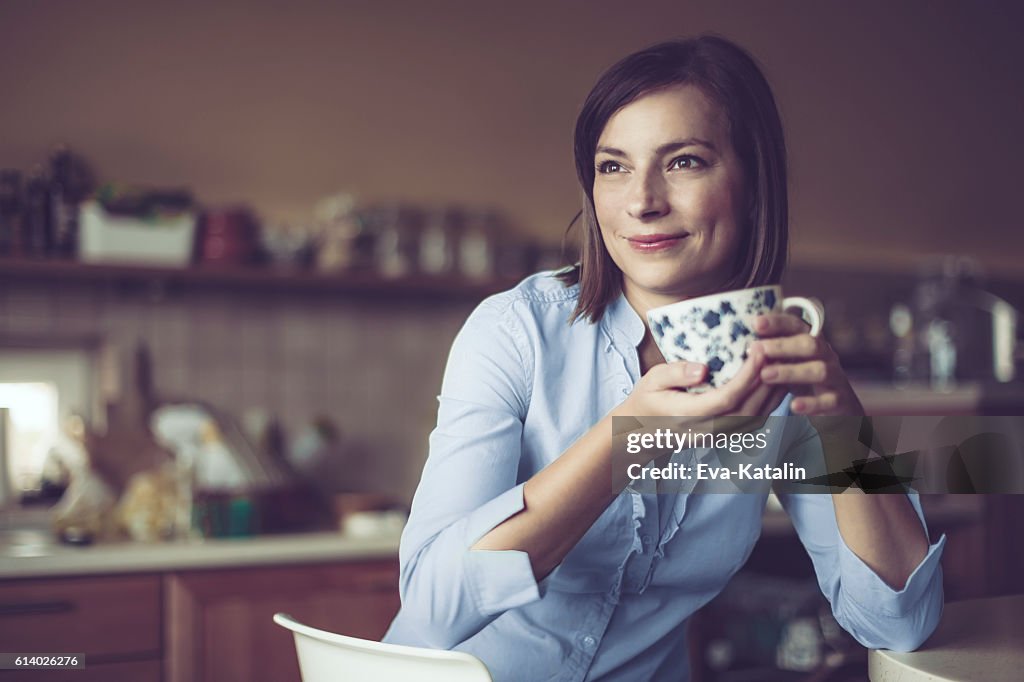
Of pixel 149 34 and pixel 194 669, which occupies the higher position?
pixel 149 34

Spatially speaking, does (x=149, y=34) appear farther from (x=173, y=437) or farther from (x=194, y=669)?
(x=194, y=669)

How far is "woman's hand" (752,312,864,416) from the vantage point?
0.45 m

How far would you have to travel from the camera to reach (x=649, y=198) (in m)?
0.58

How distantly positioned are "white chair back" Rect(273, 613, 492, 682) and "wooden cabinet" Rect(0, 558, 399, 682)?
2.33 feet

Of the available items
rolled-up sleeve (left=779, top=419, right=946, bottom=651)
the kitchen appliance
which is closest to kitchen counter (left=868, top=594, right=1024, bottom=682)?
rolled-up sleeve (left=779, top=419, right=946, bottom=651)

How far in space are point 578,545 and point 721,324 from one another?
0.24 m

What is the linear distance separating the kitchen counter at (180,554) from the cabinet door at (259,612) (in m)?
0.01

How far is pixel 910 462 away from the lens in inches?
25.7

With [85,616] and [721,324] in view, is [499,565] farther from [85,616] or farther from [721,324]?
[85,616]

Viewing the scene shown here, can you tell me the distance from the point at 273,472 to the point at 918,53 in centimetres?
108

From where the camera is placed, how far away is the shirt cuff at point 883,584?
0.56m

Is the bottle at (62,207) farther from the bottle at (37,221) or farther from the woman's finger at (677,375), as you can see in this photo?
the woman's finger at (677,375)

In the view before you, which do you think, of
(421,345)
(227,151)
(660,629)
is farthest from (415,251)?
(660,629)

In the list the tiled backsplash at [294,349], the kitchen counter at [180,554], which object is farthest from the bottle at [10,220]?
the kitchen counter at [180,554]
